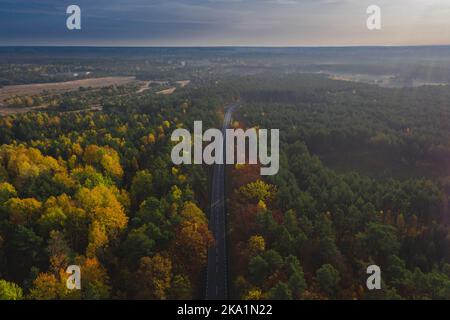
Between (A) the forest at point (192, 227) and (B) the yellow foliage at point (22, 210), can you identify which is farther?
(B) the yellow foliage at point (22, 210)

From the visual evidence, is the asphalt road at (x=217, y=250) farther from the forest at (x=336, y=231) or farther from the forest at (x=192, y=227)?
the forest at (x=336, y=231)

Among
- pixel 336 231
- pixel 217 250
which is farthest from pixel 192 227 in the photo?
pixel 336 231

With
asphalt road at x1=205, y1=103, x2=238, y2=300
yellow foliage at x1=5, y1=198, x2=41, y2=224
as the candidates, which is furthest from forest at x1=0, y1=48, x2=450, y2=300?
asphalt road at x1=205, y1=103, x2=238, y2=300

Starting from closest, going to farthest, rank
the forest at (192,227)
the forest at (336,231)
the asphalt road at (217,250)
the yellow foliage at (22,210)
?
the forest at (336,231) → the forest at (192,227) → the asphalt road at (217,250) → the yellow foliage at (22,210)

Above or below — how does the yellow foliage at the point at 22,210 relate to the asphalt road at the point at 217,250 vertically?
above

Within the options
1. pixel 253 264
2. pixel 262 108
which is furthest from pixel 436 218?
pixel 262 108

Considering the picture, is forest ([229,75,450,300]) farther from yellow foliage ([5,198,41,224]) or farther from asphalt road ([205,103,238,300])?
yellow foliage ([5,198,41,224])

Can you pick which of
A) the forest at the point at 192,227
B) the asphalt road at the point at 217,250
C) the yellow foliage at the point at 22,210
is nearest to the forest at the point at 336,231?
the forest at the point at 192,227
